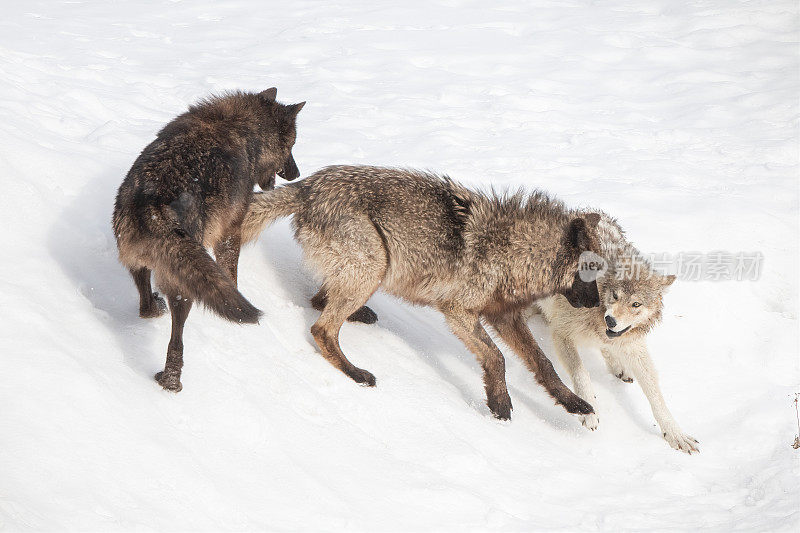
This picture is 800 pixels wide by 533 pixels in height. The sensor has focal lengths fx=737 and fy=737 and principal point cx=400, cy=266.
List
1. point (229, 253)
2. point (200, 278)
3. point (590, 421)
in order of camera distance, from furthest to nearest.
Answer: point (590, 421), point (229, 253), point (200, 278)

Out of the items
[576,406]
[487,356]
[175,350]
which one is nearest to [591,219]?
[487,356]

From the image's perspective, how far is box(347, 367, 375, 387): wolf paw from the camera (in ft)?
17.2

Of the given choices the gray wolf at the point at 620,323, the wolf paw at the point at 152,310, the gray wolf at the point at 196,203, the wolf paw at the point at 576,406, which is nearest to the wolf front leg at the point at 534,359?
the wolf paw at the point at 576,406

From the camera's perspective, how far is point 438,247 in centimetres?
564

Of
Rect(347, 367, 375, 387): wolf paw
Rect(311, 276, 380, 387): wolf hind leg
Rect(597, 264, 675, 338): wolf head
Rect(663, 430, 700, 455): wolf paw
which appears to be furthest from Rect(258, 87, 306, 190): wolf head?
Rect(663, 430, 700, 455): wolf paw

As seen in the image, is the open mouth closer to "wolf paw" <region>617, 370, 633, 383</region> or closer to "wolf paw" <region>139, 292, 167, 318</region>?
"wolf paw" <region>617, 370, 633, 383</region>

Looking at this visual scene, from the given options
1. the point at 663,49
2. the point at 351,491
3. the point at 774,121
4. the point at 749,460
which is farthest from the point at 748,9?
the point at 351,491

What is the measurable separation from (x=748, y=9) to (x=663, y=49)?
2598 millimetres

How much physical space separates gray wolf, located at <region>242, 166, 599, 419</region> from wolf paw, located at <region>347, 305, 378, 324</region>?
1.34 feet

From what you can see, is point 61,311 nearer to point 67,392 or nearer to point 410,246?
point 67,392

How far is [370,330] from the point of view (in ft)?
20.2

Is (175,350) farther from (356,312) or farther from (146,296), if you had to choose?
(356,312)

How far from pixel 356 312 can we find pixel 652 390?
2.52 m

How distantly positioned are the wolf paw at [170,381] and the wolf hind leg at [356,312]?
184 cm
